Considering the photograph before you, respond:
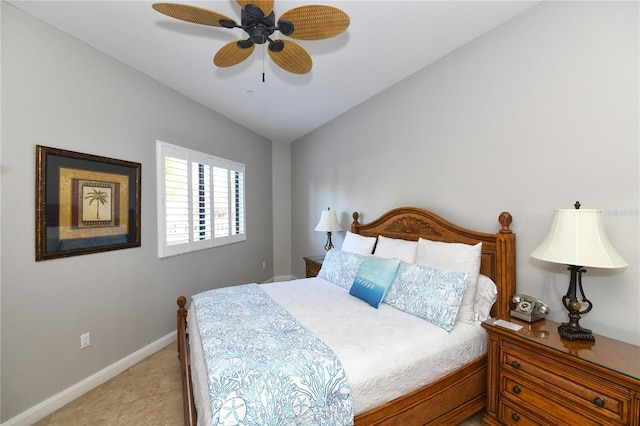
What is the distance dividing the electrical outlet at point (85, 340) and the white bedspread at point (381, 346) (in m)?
1.00

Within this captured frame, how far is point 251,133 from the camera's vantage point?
4.75 meters

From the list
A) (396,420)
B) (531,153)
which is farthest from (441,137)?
(396,420)

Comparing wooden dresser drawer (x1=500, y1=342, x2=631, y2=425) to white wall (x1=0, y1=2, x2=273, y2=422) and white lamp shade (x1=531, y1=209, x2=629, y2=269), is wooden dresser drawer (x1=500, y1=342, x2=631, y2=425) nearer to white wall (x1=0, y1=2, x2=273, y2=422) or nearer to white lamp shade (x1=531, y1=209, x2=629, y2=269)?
white lamp shade (x1=531, y1=209, x2=629, y2=269)

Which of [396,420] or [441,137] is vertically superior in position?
[441,137]

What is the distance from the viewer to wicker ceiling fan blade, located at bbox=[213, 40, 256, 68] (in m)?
1.81

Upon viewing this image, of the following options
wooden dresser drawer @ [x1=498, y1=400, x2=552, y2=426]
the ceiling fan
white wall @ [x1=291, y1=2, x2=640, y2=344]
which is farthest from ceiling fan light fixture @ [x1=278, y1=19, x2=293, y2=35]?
wooden dresser drawer @ [x1=498, y1=400, x2=552, y2=426]

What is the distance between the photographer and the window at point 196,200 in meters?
3.11

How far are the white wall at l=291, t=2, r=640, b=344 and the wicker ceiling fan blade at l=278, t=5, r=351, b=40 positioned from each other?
4.52 feet

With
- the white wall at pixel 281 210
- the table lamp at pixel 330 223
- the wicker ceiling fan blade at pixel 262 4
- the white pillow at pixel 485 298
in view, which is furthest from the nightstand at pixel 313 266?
the wicker ceiling fan blade at pixel 262 4

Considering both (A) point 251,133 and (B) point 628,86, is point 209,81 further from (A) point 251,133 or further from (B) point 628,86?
(B) point 628,86

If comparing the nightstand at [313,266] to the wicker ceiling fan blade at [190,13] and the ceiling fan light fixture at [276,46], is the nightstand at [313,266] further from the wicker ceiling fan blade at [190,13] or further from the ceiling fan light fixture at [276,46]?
the wicker ceiling fan blade at [190,13]

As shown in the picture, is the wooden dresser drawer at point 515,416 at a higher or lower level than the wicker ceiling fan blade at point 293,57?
lower

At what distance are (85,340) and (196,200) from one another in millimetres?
1780

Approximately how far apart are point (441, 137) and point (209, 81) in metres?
2.45
